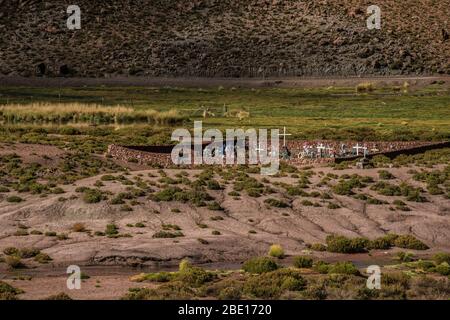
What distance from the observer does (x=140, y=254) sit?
47.3m

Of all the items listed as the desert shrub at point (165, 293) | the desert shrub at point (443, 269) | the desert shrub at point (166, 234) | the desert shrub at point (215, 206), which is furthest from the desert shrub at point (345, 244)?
the desert shrub at point (165, 293)

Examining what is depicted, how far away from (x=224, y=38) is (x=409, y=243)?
117 meters

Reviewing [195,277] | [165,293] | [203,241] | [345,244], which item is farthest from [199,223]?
[165,293]

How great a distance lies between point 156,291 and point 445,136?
56358mm

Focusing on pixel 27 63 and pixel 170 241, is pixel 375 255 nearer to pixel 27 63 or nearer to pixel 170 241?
pixel 170 241

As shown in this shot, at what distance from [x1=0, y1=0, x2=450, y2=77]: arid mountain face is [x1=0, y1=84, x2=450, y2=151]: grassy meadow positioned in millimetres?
16039

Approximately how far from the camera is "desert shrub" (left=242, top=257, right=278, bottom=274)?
43.0m

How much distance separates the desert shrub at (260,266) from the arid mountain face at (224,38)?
112 metres

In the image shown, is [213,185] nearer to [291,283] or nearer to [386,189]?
[386,189]

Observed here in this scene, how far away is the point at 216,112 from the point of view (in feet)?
364

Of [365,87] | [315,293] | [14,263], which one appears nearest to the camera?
[315,293]

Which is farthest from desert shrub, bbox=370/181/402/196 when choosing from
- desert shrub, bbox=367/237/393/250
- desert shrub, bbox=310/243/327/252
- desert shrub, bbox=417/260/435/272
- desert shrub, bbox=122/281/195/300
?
desert shrub, bbox=122/281/195/300

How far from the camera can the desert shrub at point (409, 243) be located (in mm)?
52125
